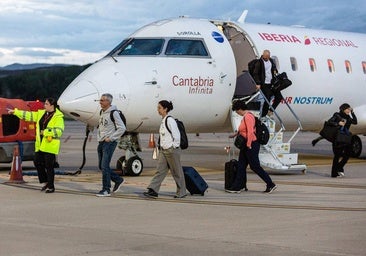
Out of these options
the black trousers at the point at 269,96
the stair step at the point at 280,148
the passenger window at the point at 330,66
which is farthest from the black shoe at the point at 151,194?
the passenger window at the point at 330,66

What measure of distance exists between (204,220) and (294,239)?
2175 mm

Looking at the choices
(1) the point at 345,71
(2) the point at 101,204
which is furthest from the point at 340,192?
(1) the point at 345,71

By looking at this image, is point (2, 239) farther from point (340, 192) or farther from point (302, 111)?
point (302, 111)

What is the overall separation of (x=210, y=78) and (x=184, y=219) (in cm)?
883

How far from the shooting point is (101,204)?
15.1m

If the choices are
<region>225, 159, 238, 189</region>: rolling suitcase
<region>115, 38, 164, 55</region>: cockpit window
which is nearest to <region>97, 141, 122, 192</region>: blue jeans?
<region>225, 159, 238, 189</region>: rolling suitcase

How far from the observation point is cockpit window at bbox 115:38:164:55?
21.3 m

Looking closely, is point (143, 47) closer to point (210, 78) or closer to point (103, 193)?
point (210, 78)

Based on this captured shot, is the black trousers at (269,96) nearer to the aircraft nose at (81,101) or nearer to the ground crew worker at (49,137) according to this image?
the aircraft nose at (81,101)

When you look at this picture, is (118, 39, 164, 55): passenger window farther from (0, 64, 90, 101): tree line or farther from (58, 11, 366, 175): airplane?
(0, 64, 90, 101): tree line

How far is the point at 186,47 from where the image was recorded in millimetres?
21812

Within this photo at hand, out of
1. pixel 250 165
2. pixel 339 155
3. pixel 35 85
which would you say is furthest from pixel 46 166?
pixel 35 85

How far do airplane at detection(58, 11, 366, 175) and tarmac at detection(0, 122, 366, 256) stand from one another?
166cm

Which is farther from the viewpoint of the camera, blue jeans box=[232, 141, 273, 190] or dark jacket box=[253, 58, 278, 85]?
dark jacket box=[253, 58, 278, 85]
